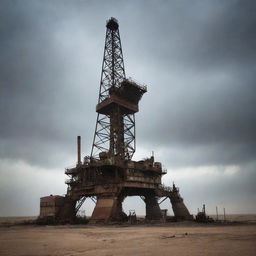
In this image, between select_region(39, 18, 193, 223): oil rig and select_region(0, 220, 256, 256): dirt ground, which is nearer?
select_region(0, 220, 256, 256): dirt ground

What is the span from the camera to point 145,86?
52.9 metres

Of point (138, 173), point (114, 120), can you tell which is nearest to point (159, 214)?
point (138, 173)

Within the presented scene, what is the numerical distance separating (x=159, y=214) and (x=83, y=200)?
13.9 meters

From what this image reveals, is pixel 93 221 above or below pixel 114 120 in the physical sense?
below

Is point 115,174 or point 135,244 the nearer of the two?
point 135,244

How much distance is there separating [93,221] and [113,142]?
14.4 meters

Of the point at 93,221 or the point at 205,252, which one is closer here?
the point at 205,252

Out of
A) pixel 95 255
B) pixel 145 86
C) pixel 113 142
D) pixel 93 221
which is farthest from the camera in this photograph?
pixel 145 86

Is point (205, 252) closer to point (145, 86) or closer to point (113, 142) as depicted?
point (113, 142)

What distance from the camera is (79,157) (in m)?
50.5

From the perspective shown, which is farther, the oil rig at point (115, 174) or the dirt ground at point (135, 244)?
the oil rig at point (115, 174)

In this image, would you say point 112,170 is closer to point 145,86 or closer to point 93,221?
point 93,221

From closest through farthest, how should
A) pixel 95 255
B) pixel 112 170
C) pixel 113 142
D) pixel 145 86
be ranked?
pixel 95 255
pixel 112 170
pixel 113 142
pixel 145 86

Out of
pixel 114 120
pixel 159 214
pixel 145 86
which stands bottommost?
pixel 159 214
